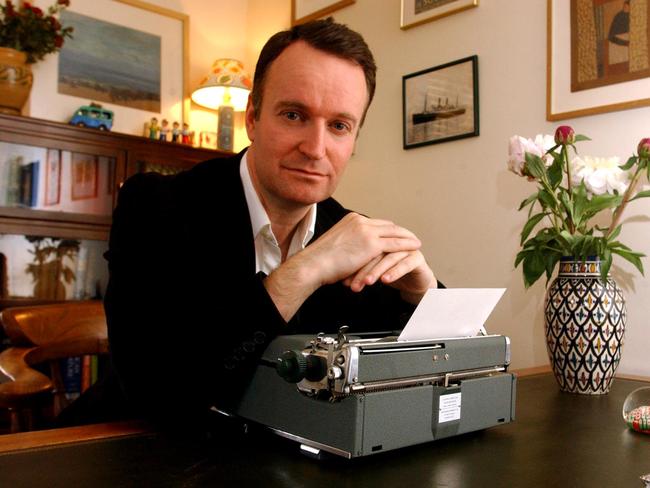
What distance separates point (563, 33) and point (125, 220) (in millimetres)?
1442

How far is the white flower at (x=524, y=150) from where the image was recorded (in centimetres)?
147

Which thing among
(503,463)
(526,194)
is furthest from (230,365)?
(526,194)

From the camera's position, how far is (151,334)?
0.95 metres

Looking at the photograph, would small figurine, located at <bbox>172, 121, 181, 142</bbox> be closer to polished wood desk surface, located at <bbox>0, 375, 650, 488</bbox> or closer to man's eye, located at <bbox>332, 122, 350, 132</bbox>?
man's eye, located at <bbox>332, 122, 350, 132</bbox>

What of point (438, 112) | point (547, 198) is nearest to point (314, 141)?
point (547, 198)

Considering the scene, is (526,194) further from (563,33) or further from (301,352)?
(301,352)

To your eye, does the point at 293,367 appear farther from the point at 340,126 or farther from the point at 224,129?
the point at 224,129

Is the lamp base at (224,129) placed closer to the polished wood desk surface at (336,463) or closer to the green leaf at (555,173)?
the green leaf at (555,173)

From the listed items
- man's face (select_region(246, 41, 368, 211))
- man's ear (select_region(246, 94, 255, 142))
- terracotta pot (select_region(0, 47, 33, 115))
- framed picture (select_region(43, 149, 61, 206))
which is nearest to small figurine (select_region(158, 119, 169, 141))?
framed picture (select_region(43, 149, 61, 206))

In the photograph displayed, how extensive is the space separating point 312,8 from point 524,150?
165 centimetres

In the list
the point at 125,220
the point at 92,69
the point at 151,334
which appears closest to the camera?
the point at 151,334

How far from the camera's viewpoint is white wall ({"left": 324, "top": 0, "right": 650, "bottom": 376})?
5.65ft

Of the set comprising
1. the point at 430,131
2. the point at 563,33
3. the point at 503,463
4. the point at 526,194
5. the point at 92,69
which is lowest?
the point at 503,463

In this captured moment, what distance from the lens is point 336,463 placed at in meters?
0.72
